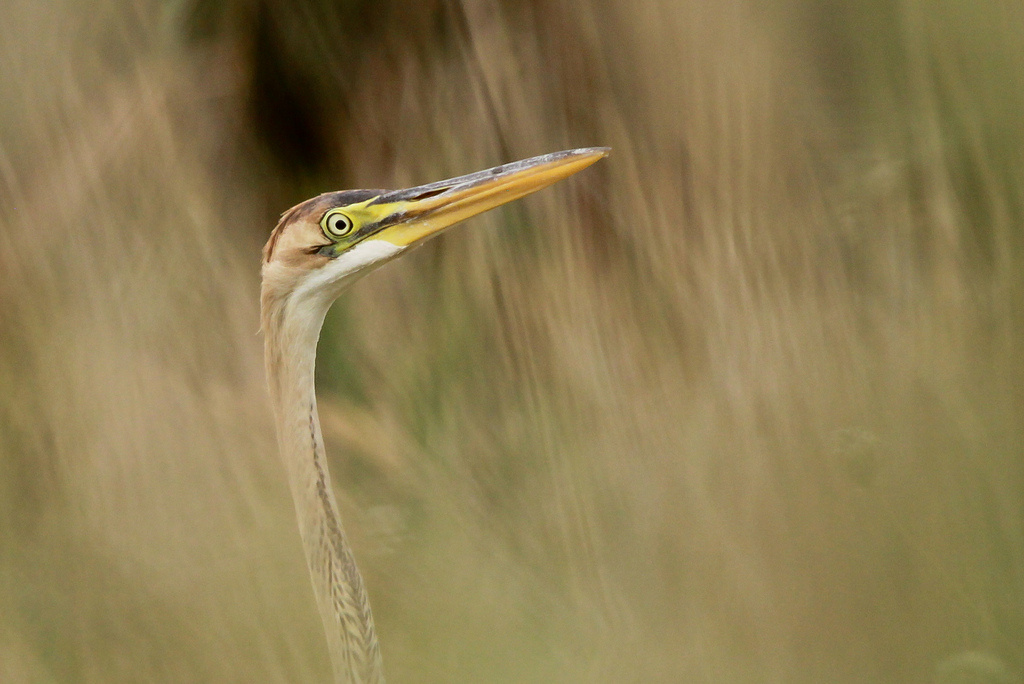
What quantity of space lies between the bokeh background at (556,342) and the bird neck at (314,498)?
0.12 feet

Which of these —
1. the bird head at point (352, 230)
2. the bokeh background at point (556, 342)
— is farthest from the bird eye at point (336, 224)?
the bokeh background at point (556, 342)

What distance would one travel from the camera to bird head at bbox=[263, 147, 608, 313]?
792 mm

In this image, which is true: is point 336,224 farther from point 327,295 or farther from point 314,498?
point 314,498

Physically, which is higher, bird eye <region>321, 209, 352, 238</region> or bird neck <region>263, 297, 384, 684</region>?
bird eye <region>321, 209, 352, 238</region>

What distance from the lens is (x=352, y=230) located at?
83 centimetres

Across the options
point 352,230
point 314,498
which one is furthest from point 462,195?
point 314,498

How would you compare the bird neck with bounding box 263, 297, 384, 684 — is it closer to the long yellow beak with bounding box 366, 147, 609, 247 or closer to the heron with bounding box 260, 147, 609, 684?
the heron with bounding box 260, 147, 609, 684

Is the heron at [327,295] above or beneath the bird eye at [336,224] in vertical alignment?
beneath

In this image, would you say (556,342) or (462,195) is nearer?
(462,195)

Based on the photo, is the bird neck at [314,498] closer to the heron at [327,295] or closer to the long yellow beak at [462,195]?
the heron at [327,295]

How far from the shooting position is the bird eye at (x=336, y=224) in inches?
32.4

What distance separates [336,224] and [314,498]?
278 millimetres

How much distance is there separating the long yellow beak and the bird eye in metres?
0.03

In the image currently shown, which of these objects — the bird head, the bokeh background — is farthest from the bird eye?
the bokeh background
